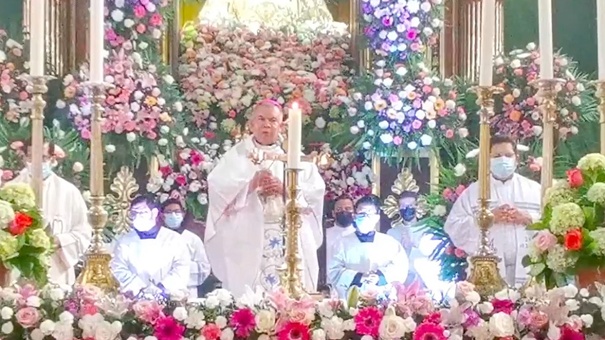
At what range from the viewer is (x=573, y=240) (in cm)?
332

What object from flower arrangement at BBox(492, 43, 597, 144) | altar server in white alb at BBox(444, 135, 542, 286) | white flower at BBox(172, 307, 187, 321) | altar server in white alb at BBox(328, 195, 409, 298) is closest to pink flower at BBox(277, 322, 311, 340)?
white flower at BBox(172, 307, 187, 321)

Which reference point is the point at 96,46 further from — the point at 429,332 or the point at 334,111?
the point at 334,111

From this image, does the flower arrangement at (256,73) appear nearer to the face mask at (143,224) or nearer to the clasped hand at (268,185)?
the face mask at (143,224)

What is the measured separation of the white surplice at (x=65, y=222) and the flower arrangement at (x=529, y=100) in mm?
3150

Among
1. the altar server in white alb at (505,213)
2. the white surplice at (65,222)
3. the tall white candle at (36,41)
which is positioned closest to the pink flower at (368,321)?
the tall white candle at (36,41)

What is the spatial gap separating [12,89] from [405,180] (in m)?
3.06

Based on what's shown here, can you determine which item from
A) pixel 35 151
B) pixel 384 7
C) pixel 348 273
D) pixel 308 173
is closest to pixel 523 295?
pixel 35 151

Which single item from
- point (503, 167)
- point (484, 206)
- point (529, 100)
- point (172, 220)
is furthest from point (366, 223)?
point (484, 206)

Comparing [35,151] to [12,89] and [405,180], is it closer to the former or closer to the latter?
[12,89]

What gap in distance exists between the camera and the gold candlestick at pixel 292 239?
358 centimetres

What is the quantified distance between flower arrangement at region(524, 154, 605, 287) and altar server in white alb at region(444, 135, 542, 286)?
2.76 metres

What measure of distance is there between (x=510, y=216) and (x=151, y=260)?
2260 mm

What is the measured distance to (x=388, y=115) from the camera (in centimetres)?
823

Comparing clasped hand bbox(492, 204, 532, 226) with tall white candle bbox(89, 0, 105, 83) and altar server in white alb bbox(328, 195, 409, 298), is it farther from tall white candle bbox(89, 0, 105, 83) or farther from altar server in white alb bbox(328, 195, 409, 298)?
tall white candle bbox(89, 0, 105, 83)
